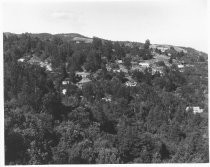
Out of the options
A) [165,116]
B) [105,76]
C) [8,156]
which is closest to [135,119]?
[165,116]

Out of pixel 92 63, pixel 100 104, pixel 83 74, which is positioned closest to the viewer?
pixel 100 104

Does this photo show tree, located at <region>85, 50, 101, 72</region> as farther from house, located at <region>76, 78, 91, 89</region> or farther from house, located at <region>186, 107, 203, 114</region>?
house, located at <region>186, 107, 203, 114</region>

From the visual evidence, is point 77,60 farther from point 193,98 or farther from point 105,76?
point 193,98

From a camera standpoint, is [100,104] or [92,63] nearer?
[100,104]

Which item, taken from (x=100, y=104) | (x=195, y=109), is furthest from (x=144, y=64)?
(x=100, y=104)

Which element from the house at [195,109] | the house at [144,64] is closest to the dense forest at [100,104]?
the house at [195,109]

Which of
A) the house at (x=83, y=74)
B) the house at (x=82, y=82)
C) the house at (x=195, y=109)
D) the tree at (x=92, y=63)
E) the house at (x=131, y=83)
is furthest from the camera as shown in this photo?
the tree at (x=92, y=63)

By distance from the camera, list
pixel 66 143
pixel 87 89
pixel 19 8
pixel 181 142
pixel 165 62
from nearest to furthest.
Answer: pixel 19 8, pixel 66 143, pixel 181 142, pixel 87 89, pixel 165 62

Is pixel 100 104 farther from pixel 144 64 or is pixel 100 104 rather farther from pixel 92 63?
pixel 144 64

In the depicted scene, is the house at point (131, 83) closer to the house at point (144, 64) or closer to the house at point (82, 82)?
the house at point (82, 82)
